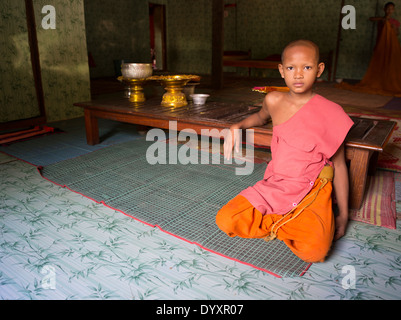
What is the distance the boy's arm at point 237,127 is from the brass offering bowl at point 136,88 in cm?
125

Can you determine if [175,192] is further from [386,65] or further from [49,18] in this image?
[386,65]

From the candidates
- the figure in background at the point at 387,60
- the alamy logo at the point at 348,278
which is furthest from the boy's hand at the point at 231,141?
the figure in background at the point at 387,60

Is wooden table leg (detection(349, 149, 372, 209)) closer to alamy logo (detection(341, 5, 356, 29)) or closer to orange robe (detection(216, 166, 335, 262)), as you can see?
orange robe (detection(216, 166, 335, 262))

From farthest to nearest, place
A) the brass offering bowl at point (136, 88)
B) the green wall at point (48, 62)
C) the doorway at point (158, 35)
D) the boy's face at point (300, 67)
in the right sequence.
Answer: the doorway at point (158, 35) < the green wall at point (48, 62) < the brass offering bowl at point (136, 88) < the boy's face at point (300, 67)

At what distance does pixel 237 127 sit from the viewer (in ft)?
5.98

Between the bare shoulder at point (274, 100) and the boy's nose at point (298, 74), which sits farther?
the bare shoulder at point (274, 100)

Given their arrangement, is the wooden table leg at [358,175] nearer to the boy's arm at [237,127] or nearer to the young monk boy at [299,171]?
the young monk boy at [299,171]

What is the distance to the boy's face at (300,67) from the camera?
1.38m

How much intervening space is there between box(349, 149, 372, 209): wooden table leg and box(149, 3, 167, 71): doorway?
9.16 meters

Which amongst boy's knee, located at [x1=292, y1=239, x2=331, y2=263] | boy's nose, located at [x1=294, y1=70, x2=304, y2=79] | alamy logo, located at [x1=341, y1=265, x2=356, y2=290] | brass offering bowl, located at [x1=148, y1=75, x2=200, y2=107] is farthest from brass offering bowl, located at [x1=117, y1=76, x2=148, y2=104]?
alamy logo, located at [x1=341, y1=265, x2=356, y2=290]

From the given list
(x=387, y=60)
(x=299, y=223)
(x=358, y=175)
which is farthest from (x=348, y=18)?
(x=299, y=223)

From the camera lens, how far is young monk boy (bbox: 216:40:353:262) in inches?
55.1

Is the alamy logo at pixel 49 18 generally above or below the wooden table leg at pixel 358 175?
above
